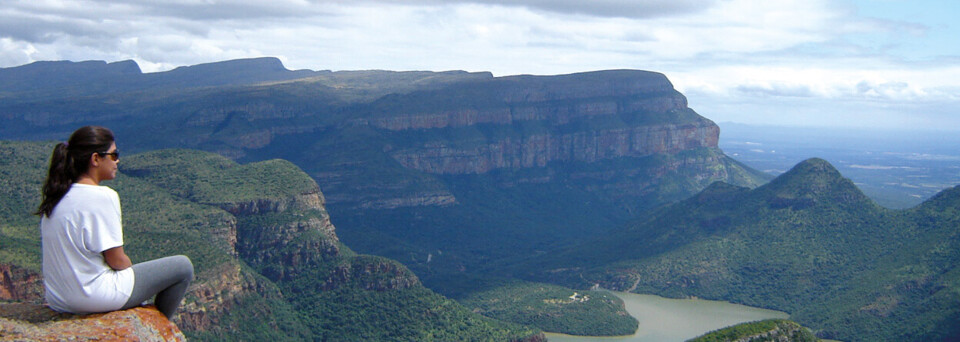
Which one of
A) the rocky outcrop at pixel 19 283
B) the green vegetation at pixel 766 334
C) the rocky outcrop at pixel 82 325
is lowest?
the green vegetation at pixel 766 334

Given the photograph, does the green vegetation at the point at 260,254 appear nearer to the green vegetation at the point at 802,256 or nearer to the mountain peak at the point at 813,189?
the green vegetation at the point at 802,256

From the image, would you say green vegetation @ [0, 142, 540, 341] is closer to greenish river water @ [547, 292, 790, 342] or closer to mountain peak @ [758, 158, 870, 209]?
greenish river water @ [547, 292, 790, 342]

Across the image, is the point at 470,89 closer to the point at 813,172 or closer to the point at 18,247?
the point at 813,172

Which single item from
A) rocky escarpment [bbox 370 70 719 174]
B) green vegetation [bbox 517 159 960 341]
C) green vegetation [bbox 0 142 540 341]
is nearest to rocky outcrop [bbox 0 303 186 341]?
green vegetation [bbox 0 142 540 341]

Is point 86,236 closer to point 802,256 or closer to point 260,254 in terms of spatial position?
point 260,254

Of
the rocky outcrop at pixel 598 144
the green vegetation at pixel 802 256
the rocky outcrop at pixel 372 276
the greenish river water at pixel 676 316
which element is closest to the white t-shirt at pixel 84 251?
the rocky outcrop at pixel 372 276

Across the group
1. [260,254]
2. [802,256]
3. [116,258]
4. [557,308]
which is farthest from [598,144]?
[116,258]
